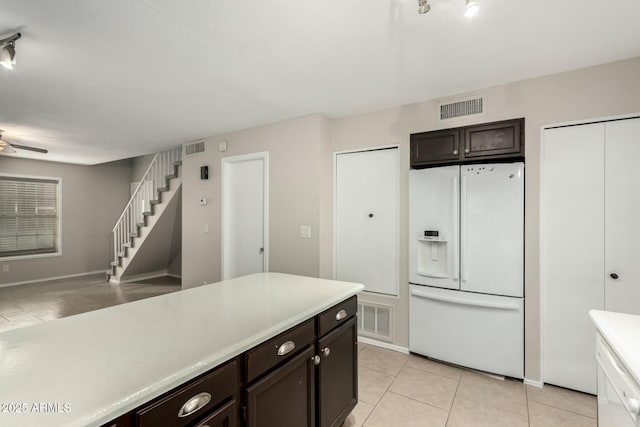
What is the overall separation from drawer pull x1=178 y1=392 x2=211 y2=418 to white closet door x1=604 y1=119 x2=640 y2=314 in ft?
9.45

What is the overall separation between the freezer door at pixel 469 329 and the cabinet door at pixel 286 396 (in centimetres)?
174

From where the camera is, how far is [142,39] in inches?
77.7

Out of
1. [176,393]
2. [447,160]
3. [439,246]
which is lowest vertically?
[176,393]

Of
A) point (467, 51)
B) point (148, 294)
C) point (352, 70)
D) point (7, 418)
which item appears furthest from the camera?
point (148, 294)

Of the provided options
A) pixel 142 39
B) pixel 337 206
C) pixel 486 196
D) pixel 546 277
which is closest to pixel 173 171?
pixel 337 206

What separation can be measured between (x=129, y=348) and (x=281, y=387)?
0.67m

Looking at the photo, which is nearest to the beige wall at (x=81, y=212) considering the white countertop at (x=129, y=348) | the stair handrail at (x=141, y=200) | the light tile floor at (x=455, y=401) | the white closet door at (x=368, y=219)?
the stair handrail at (x=141, y=200)

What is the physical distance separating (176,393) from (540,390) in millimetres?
2847

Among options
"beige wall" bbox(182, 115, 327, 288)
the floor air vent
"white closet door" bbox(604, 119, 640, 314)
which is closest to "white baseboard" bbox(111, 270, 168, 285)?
"beige wall" bbox(182, 115, 327, 288)

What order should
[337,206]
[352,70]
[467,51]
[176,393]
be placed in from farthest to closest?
[337,206] < [352,70] < [467,51] < [176,393]

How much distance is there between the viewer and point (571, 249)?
8.00 feet

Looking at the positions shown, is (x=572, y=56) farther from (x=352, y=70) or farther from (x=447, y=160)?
(x=352, y=70)

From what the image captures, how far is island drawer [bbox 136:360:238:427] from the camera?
89 cm

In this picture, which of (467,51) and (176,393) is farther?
(467,51)
